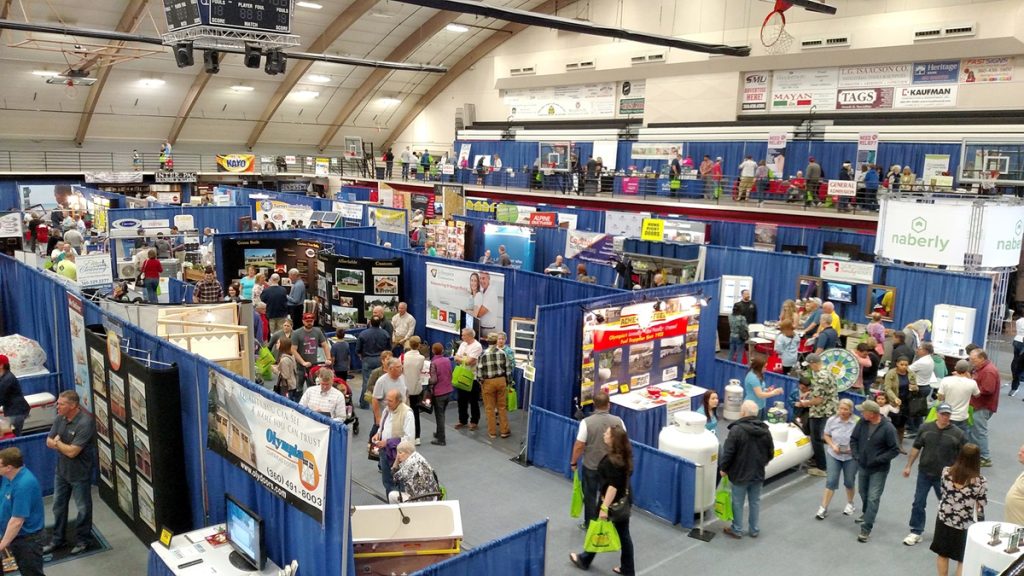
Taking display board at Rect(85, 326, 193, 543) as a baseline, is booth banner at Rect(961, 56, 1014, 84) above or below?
above

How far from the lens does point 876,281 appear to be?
46.0 feet

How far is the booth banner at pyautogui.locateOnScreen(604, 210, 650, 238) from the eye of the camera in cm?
1883

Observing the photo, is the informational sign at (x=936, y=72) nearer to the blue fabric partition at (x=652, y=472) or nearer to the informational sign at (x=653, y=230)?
the informational sign at (x=653, y=230)

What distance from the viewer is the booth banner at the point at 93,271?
13789mm

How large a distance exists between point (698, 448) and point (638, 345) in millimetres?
2204

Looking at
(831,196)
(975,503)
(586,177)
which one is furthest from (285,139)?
(975,503)

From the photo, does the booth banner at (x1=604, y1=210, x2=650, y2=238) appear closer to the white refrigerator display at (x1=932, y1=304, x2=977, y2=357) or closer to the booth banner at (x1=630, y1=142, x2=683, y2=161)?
the booth banner at (x1=630, y1=142, x2=683, y2=161)

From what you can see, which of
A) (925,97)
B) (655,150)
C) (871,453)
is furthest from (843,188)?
(871,453)

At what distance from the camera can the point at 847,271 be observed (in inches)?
550

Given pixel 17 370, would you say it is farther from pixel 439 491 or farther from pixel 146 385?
pixel 439 491

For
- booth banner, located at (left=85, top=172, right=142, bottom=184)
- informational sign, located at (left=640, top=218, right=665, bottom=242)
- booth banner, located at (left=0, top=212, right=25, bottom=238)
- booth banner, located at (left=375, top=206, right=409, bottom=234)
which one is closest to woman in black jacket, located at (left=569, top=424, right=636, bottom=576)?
informational sign, located at (left=640, top=218, right=665, bottom=242)

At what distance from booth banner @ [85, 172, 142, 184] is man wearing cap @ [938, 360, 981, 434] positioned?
3082 centimetres

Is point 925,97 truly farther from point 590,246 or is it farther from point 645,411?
point 645,411

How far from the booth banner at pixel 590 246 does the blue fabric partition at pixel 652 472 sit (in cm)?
934
